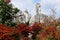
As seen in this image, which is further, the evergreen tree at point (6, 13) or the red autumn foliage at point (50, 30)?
the evergreen tree at point (6, 13)

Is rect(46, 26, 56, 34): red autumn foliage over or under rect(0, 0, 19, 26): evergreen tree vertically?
under

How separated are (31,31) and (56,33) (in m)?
2.21

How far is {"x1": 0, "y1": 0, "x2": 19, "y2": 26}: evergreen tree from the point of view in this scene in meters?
26.0

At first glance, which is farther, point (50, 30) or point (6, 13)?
point (6, 13)

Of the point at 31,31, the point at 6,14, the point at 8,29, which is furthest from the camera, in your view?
the point at 6,14

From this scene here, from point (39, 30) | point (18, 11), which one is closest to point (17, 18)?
point (18, 11)

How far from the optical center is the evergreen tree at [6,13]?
26031mm

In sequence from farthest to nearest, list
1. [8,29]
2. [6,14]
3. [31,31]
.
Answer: [6,14], [31,31], [8,29]

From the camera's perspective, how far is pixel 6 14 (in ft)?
86.1

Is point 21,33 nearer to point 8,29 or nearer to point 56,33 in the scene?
point 8,29

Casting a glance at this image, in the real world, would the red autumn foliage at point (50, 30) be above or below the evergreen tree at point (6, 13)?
below

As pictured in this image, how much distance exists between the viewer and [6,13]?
26.3 meters

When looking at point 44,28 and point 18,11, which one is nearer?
point 44,28

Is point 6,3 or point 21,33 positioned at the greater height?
point 6,3
